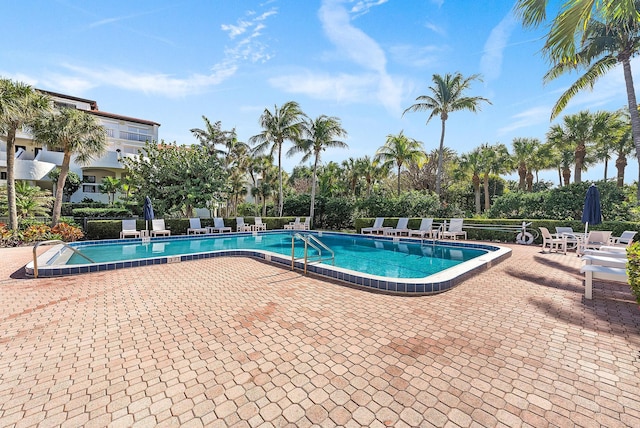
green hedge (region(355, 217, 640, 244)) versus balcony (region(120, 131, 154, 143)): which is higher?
balcony (region(120, 131, 154, 143))

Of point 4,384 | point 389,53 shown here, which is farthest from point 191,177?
point 4,384

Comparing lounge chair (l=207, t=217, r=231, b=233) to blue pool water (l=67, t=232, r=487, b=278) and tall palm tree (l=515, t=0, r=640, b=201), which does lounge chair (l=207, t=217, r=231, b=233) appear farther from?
tall palm tree (l=515, t=0, r=640, b=201)

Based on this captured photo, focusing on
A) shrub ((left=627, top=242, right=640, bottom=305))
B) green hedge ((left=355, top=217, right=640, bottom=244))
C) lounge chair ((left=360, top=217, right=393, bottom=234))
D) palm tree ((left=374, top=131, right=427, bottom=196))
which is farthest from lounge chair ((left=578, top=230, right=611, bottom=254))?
palm tree ((left=374, top=131, right=427, bottom=196))

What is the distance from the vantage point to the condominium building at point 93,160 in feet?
78.7

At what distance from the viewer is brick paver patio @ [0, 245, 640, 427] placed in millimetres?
2199

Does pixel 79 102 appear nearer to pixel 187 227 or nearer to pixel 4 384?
pixel 187 227

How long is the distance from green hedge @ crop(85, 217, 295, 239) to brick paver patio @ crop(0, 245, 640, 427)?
10.6 m

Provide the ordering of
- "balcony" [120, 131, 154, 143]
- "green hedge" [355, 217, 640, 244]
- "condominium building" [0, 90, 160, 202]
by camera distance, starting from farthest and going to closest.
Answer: "balcony" [120, 131, 154, 143] < "condominium building" [0, 90, 160, 202] < "green hedge" [355, 217, 640, 244]

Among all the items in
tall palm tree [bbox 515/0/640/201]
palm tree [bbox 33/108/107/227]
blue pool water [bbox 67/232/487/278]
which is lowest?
blue pool water [bbox 67/232/487/278]

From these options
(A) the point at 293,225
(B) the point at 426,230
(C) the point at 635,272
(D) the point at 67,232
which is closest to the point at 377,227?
(B) the point at 426,230

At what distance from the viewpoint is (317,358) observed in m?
2.99

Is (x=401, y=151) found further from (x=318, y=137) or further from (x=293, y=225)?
(x=293, y=225)

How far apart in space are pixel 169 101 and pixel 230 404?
1495 cm

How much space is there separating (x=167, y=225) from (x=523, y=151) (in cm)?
3210
